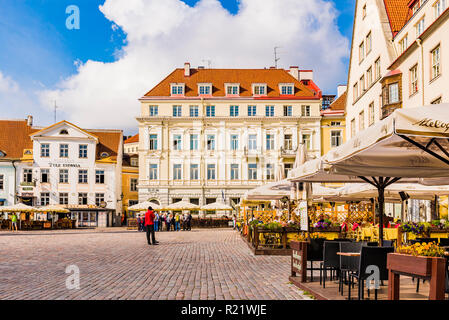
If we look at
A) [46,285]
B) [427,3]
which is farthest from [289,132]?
[46,285]

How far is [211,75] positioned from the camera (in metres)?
62.8

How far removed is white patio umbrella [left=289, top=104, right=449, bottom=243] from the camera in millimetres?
6082

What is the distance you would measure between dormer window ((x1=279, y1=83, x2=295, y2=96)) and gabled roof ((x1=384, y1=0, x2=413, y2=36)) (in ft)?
81.7

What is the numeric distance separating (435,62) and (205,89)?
3626 cm

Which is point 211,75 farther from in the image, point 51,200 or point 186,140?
point 51,200

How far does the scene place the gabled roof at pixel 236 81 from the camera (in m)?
59.8

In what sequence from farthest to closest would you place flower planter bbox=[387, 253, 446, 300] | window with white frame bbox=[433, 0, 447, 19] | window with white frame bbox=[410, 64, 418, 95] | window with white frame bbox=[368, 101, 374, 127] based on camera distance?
window with white frame bbox=[368, 101, 374, 127]
window with white frame bbox=[410, 64, 418, 95]
window with white frame bbox=[433, 0, 447, 19]
flower planter bbox=[387, 253, 446, 300]

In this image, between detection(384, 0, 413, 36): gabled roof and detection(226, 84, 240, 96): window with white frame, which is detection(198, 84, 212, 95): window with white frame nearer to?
detection(226, 84, 240, 96): window with white frame

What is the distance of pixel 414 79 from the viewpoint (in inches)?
1129

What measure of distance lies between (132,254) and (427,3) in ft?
62.5

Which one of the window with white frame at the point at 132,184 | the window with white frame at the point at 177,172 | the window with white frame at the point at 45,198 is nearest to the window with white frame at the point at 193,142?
the window with white frame at the point at 177,172

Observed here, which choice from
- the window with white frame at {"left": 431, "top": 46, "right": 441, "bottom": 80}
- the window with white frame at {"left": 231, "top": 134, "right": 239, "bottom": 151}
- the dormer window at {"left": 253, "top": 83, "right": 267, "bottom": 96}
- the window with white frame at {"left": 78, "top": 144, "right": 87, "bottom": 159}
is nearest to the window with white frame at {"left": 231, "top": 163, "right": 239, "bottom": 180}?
the window with white frame at {"left": 231, "top": 134, "right": 239, "bottom": 151}

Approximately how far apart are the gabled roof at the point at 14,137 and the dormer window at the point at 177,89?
16723 mm
